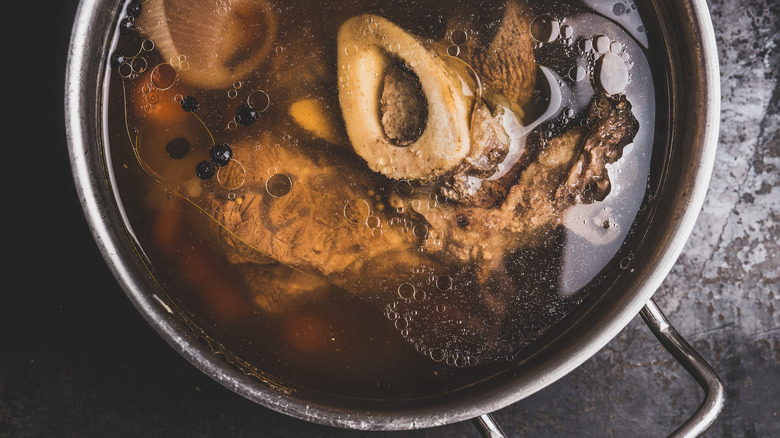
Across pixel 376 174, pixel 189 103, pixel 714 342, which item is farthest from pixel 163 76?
pixel 714 342

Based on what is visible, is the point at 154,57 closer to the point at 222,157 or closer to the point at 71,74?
the point at 71,74

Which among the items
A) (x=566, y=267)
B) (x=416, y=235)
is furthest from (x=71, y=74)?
(x=566, y=267)

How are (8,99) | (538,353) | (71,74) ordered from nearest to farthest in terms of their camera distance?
(71,74) → (538,353) → (8,99)

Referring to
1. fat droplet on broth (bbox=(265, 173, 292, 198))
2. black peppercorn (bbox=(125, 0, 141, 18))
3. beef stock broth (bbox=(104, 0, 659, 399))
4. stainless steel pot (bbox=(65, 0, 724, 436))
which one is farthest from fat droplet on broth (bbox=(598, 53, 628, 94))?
black peppercorn (bbox=(125, 0, 141, 18))

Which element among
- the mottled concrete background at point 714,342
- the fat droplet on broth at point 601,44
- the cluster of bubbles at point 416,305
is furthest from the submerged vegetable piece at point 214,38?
the mottled concrete background at point 714,342

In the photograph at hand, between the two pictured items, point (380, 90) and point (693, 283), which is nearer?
point (380, 90)

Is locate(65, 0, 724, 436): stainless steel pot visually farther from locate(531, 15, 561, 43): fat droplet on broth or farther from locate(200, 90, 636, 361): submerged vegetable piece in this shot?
locate(531, 15, 561, 43): fat droplet on broth
